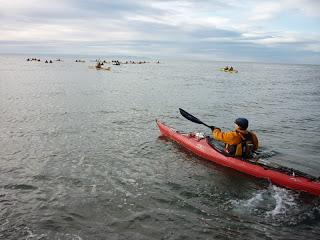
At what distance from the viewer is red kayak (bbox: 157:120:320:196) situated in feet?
34.5

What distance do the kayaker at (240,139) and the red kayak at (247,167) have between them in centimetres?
29

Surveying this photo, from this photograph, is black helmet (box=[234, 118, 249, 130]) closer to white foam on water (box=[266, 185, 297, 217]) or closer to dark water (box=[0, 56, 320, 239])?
dark water (box=[0, 56, 320, 239])

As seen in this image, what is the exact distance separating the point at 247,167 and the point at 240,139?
969 millimetres

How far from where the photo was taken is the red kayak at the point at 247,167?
10508 millimetres

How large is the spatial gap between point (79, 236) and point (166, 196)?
9.87ft

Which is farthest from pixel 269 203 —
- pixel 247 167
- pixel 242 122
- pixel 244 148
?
pixel 242 122

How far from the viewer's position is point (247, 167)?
11.9 metres

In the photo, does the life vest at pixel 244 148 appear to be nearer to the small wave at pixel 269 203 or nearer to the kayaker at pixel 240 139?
the kayaker at pixel 240 139

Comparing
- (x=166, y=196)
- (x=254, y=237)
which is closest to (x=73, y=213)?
(x=166, y=196)

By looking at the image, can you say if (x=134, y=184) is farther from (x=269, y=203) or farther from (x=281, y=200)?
(x=281, y=200)

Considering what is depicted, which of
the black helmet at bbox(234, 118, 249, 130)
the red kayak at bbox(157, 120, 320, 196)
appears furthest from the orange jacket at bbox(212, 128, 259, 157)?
the red kayak at bbox(157, 120, 320, 196)

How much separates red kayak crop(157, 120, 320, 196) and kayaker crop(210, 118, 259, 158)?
0.95 feet

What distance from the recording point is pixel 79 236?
7.96 meters

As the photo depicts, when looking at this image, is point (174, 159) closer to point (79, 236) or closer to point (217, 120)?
point (79, 236)
